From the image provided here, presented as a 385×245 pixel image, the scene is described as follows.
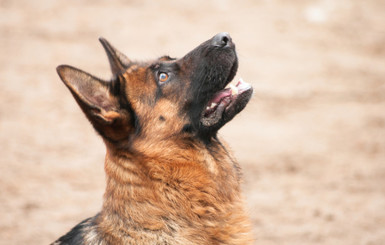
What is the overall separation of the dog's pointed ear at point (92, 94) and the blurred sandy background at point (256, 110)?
297 cm

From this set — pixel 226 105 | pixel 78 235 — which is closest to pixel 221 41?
pixel 226 105

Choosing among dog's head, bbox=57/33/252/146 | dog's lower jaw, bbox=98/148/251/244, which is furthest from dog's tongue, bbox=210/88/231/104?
dog's lower jaw, bbox=98/148/251/244

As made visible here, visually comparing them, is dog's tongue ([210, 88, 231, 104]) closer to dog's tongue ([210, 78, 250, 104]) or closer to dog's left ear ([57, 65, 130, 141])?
dog's tongue ([210, 78, 250, 104])

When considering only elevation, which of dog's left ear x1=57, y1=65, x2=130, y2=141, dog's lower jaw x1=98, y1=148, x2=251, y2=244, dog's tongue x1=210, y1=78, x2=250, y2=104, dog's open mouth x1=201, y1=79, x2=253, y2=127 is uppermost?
dog's tongue x1=210, y1=78, x2=250, y2=104

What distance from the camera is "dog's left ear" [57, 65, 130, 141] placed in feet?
12.6

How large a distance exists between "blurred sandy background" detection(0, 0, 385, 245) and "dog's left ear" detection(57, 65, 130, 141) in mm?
2946

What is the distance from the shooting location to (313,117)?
9.72m

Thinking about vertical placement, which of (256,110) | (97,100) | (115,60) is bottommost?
(97,100)

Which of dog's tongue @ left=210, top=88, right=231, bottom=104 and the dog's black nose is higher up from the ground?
the dog's black nose

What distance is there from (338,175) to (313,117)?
210 centimetres

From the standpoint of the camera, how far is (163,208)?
412 centimetres

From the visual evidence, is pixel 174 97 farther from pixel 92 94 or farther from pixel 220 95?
pixel 92 94

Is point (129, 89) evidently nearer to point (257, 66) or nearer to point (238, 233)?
point (238, 233)

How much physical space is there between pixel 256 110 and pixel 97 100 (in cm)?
629
